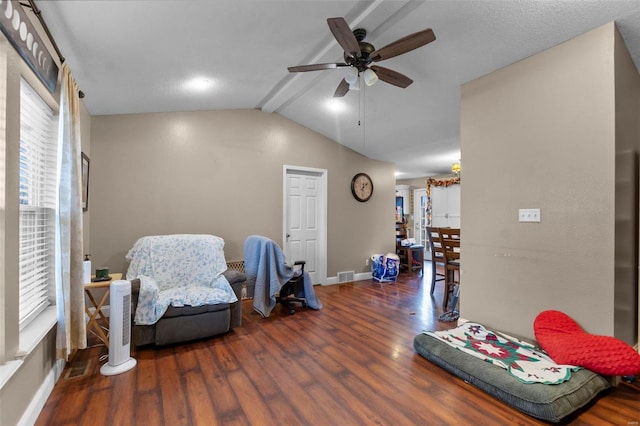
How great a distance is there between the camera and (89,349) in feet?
8.97

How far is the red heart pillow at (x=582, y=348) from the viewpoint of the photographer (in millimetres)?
2000

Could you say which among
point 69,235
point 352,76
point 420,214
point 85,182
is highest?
point 352,76

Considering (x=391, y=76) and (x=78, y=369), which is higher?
(x=391, y=76)

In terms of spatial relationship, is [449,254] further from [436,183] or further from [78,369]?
[436,183]

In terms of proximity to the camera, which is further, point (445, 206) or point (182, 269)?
point (445, 206)

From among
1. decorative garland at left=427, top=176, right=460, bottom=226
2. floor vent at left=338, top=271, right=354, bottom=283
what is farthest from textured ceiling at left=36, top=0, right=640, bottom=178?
decorative garland at left=427, top=176, right=460, bottom=226

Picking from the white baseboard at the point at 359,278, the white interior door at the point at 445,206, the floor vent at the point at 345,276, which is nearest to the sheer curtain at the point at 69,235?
the white baseboard at the point at 359,278

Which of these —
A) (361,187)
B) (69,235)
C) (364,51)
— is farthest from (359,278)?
(69,235)

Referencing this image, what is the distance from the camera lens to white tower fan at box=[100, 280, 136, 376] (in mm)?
2363

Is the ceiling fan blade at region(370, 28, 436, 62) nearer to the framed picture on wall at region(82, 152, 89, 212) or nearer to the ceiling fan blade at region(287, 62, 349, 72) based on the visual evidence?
the ceiling fan blade at region(287, 62, 349, 72)

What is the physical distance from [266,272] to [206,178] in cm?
165

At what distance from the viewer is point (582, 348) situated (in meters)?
2.11

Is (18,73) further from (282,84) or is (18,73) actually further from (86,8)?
(282,84)

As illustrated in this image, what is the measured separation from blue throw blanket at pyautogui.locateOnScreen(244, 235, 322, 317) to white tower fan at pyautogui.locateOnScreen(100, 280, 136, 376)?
1.39 metres
